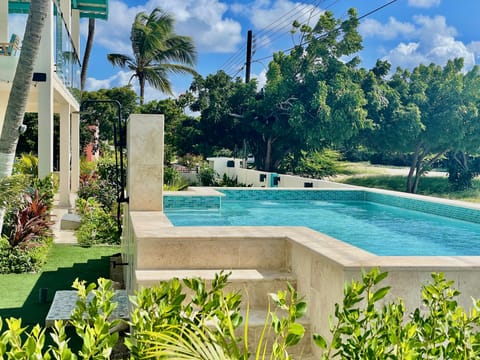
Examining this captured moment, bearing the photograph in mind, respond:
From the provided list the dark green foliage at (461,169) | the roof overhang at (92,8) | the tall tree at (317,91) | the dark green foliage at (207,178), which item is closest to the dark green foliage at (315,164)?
the tall tree at (317,91)

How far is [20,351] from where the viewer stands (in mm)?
1892

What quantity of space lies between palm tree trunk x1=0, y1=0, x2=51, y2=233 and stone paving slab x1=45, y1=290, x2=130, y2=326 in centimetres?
215

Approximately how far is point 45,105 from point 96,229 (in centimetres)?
320

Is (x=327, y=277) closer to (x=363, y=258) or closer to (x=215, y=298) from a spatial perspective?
(x=363, y=258)

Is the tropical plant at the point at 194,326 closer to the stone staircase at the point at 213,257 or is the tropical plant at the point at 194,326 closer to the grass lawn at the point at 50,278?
the stone staircase at the point at 213,257

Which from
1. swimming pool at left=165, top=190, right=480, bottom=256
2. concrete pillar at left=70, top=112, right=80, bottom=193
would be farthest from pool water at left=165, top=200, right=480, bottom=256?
concrete pillar at left=70, top=112, right=80, bottom=193

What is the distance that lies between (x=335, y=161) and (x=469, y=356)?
29.7 metres

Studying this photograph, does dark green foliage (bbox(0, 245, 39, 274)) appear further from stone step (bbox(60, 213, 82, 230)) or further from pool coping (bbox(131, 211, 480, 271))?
stone step (bbox(60, 213, 82, 230))

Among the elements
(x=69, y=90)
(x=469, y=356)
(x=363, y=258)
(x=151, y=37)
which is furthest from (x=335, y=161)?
(x=469, y=356)

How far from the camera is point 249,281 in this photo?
4.99 m

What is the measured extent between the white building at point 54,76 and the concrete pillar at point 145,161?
2.47 metres

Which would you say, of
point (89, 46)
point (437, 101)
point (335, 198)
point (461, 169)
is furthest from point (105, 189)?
point (461, 169)

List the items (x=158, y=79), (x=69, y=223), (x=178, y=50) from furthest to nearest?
(x=158, y=79)
(x=178, y=50)
(x=69, y=223)

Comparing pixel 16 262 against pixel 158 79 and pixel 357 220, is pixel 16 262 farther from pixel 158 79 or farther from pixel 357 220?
pixel 158 79
